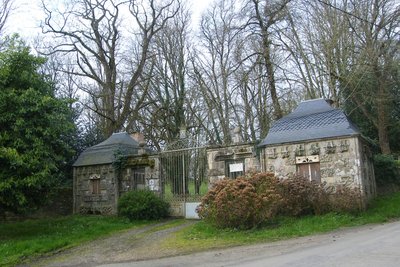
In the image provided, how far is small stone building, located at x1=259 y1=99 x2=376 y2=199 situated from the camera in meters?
14.5

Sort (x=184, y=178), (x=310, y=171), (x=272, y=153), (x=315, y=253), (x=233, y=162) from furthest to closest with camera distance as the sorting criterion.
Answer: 1. (x=184, y=178)
2. (x=233, y=162)
3. (x=272, y=153)
4. (x=310, y=171)
5. (x=315, y=253)

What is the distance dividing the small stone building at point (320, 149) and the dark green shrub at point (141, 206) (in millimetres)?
4873

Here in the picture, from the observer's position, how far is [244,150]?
1661 cm

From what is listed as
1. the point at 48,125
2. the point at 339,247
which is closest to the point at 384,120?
the point at 339,247

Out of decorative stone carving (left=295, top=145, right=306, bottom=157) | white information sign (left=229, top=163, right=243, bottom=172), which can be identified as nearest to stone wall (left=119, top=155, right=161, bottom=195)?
white information sign (left=229, top=163, right=243, bottom=172)

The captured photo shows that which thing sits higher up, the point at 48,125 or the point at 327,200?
the point at 48,125

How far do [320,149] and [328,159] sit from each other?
0.47 meters

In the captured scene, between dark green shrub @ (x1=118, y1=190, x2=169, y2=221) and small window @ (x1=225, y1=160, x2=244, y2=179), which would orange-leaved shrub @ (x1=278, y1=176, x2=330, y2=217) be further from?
dark green shrub @ (x1=118, y1=190, x2=169, y2=221)

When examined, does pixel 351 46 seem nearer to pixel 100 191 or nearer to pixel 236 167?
pixel 236 167

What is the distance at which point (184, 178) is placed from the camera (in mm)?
17531

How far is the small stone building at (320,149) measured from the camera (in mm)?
14461

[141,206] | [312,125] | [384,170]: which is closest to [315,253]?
[312,125]

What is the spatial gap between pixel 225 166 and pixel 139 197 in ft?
12.8

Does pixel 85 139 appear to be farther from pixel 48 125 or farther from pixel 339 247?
pixel 339 247
